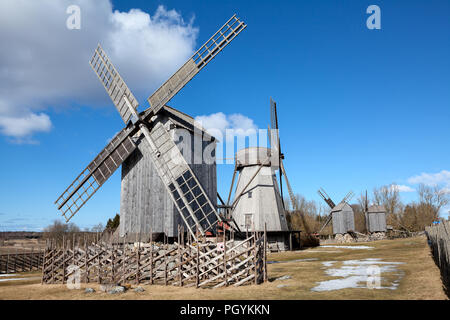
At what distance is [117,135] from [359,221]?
53704 mm

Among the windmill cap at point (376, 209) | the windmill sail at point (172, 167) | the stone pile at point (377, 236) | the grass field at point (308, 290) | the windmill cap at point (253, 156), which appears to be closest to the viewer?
the grass field at point (308, 290)

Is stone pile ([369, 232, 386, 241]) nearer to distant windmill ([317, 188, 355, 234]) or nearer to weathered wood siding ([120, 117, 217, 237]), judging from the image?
distant windmill ([317, 188, 355, 234])

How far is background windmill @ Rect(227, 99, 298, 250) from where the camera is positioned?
94.4ft

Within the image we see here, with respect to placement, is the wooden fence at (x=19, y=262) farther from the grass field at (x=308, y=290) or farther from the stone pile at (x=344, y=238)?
the stone pile at (x=344, y=238)

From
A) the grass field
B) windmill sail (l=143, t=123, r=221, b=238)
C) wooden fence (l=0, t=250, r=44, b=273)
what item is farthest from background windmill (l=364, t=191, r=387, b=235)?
wooden fence (l=0, t=250, r=44, b=273)

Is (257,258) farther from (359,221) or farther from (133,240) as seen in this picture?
(359,221)

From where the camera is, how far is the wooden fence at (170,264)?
12391 mm

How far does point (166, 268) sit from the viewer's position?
13.0m

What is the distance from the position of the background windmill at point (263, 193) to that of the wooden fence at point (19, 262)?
18.0 metres

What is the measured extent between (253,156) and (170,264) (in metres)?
17.3

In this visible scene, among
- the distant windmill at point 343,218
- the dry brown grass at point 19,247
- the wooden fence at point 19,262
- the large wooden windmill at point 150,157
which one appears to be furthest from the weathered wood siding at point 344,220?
the dry brown grass at point 19,247

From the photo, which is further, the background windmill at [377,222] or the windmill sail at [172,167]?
the background windmill at [377,222]
